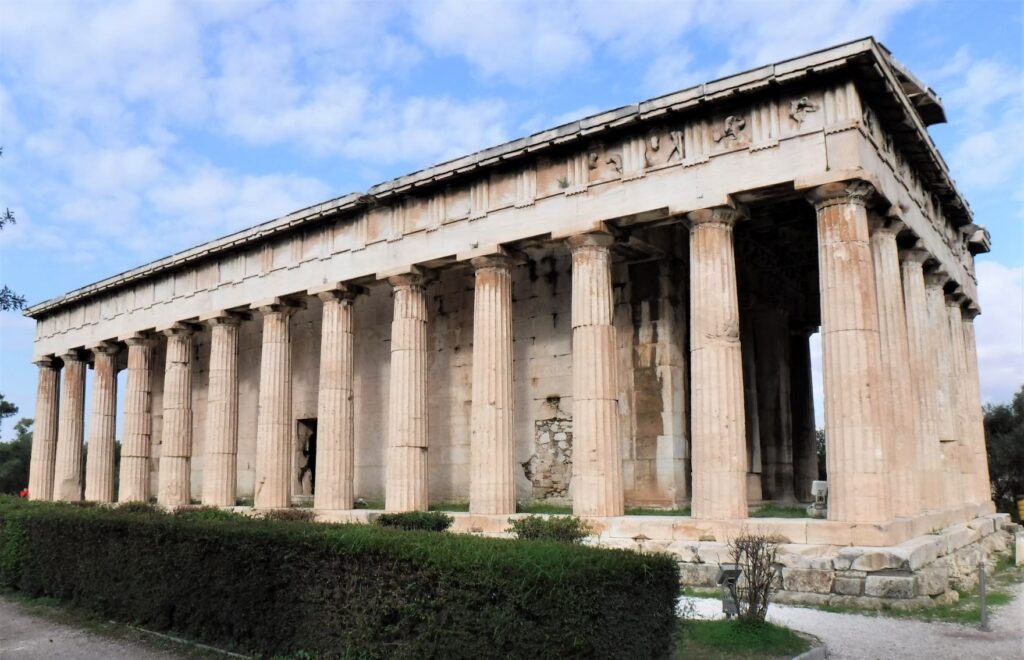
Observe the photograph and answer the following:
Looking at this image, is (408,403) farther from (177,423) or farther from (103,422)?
(103,422)

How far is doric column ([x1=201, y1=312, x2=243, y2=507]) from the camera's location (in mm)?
22641

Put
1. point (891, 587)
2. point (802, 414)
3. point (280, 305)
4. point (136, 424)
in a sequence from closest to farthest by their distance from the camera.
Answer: point (891, 587) < point (280, 305) < point (802, 414) < point (136, 424)

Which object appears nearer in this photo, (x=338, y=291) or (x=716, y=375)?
(x=716, y=375)

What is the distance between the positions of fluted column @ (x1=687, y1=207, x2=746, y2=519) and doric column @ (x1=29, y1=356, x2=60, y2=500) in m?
26.0

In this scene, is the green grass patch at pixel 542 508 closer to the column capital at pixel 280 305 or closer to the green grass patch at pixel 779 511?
the green grass patch at pixel 779 511

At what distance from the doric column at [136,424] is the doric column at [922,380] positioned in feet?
71.0

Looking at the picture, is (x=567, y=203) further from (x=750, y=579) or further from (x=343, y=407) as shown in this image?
(x=750, y=579)

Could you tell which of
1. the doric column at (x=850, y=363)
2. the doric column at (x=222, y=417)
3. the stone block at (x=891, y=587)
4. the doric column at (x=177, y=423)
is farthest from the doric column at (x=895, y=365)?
the doric column at (x=177, y=423)

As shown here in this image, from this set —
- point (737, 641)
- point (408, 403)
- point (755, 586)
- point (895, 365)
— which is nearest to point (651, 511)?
point (895, 365)

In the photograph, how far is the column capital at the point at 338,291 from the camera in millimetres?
20453

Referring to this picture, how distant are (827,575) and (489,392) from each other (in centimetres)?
754

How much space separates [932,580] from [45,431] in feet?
98.7

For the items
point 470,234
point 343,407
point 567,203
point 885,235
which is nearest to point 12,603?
point 343,407

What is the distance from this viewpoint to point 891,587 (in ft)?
38.4
